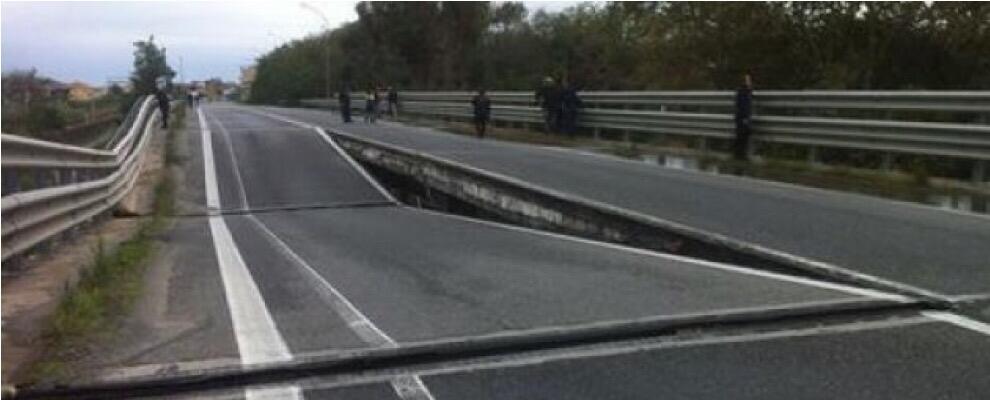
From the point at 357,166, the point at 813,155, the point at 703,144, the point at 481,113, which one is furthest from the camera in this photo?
the point at 481,113

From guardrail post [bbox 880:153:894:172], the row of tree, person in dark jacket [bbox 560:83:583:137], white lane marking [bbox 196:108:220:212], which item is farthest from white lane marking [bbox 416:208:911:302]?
person in dark jacket [bbox 560:83:583:137]

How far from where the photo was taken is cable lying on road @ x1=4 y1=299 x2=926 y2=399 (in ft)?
19.2

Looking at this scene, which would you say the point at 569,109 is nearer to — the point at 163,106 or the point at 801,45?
the point at 801,45

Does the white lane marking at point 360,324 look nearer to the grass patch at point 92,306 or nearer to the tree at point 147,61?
the grass patch at point 92,306

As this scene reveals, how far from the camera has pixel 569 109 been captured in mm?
29250

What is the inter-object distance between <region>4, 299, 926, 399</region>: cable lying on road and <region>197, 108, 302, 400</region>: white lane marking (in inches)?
7.4

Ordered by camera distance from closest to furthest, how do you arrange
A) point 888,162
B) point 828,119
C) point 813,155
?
point 888,162 → point 828,119 → point 813,155

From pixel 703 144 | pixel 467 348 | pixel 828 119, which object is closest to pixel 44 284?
pixel 467 348

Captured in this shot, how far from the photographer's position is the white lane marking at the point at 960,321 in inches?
269

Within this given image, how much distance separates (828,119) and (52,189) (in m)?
11.9

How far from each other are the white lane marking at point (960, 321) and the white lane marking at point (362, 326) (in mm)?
3174

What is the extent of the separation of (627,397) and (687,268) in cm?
387

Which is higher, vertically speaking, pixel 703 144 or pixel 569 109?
pixel 569 109

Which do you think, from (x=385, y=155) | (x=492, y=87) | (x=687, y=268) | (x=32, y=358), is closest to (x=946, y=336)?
(x=687, y=268)
